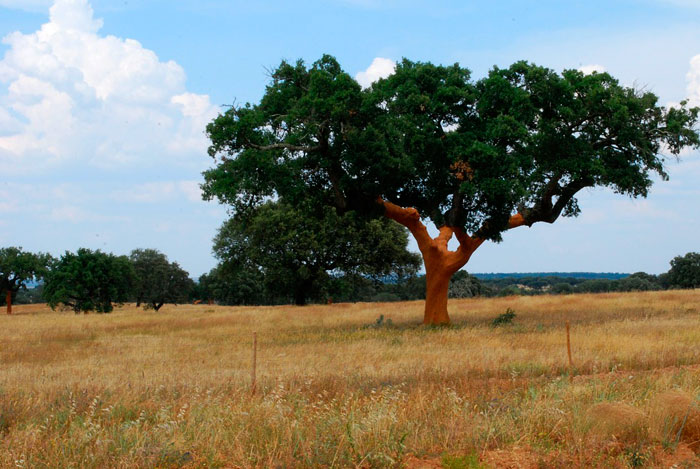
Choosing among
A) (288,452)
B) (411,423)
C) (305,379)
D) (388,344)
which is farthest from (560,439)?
(388,344)

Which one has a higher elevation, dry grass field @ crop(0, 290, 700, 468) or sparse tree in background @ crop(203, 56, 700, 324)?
sparse tree in background @ crop(203, 56, 700, 324)

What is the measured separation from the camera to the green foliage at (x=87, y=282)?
49.6m

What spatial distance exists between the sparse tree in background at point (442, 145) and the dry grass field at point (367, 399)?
5.24 m

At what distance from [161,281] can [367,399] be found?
210ft

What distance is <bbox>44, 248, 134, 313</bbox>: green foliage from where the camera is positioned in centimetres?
4962

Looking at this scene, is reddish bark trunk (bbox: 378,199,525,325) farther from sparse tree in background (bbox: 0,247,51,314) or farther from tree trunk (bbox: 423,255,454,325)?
sparse tree in background (bbox: 0,247,51,314)

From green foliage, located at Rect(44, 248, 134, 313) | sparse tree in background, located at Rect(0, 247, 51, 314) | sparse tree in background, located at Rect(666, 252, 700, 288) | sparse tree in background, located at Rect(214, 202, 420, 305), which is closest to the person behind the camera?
sparse tree in background, located at Rect(214, 202, 420, 305)

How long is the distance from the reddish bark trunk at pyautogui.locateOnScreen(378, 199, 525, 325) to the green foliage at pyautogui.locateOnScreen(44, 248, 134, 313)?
3457cm

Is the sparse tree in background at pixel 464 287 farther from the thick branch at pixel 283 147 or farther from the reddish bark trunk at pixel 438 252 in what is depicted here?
the thick branch at pixel 283 147

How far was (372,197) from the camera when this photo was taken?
944 inches

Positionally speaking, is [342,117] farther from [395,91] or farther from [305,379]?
[305,379]

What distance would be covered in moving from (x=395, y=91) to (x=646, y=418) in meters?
18.7

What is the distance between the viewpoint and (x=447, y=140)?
2331 centimetres

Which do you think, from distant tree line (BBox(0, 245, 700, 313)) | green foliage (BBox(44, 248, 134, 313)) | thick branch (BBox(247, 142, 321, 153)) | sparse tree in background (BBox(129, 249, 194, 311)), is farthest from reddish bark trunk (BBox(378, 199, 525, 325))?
sparse tree in background (BBox(129, 249, 194, 311))
